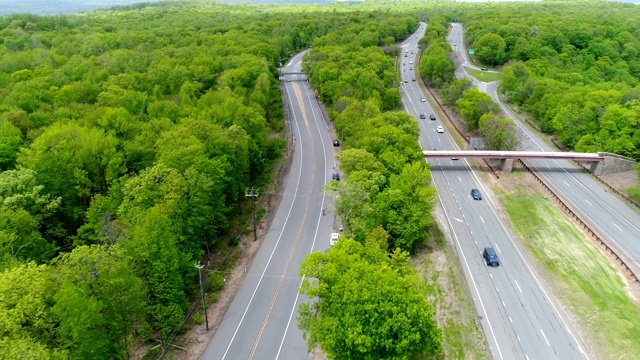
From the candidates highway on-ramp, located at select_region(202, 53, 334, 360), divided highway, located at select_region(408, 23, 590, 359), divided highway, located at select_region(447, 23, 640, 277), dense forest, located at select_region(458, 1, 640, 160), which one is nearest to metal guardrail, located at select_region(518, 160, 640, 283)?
divided highway, located at select_region(447, 23, 640, 277)

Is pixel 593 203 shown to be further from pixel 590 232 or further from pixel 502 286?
pixel 502 286

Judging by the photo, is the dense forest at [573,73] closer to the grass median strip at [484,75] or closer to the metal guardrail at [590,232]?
the grass median strip at [484,75]

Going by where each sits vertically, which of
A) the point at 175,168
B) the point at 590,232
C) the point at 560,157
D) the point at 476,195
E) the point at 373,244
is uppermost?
the point at 175,168

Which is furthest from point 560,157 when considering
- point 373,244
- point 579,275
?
point 373,244

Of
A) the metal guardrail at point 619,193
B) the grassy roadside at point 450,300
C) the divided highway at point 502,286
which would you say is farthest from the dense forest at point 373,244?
the metal guardrail at point 619,193

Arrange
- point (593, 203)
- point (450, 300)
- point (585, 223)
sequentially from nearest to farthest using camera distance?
1. point (450, 300)
2. point (585, 223)
3. point (593, 203)

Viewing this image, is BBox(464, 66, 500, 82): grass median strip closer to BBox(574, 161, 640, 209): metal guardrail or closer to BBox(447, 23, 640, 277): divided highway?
BBox(447, 23, 640, 277): divided highway

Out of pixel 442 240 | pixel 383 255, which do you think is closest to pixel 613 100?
pixel 442 240
